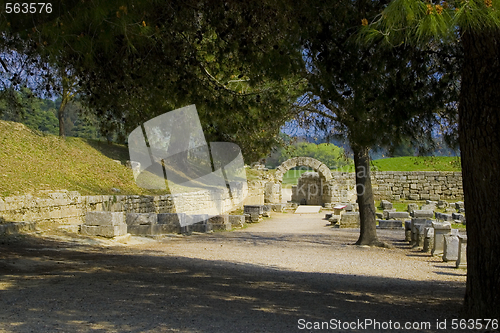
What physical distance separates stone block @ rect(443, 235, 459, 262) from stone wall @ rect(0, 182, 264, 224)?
31.6 ft

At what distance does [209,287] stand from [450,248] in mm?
6659

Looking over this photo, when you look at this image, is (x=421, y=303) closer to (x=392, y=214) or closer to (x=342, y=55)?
(x=342, y=55)

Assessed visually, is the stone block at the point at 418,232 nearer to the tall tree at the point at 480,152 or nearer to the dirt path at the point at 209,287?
the dirt path at the point at 209,287

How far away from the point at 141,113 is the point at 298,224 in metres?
13.6

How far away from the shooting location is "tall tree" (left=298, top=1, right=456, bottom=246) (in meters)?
5.96

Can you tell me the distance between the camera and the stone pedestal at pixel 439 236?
11.7 m

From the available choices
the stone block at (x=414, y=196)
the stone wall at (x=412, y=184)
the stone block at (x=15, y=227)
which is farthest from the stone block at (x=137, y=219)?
the stone block at (x=414, y=196)

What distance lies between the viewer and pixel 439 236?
11.9 metres

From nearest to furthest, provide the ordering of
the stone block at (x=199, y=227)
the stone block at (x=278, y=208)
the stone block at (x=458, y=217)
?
the stone block at (x=199, y=227)
the stone block at (x=458, y=217)
the stone block at (x=278, y=208)

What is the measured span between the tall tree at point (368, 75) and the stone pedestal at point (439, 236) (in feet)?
18.7

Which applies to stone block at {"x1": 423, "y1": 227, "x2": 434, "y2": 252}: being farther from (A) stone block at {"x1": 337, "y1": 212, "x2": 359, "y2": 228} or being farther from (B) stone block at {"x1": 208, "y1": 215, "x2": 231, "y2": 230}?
(B) stone block at {"x1": 208, "y1": 215, "x2": 231, "y2": 230}

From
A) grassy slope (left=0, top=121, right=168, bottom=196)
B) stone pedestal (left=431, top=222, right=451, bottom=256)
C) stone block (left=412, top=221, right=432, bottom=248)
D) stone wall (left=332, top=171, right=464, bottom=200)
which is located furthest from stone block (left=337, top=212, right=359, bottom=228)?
stone wall (left=332, top=171, right=464, bottom=200)

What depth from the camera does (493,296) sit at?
466 cm

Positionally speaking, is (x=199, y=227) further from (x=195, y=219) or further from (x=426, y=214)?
(x=426, y=214)
